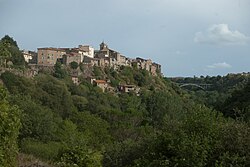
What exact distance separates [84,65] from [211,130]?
6330 cm

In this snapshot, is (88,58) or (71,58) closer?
(71,58)

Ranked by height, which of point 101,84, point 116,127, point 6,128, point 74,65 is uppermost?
point 74,65

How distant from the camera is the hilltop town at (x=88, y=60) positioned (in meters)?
69.3

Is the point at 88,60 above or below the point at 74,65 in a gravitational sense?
above

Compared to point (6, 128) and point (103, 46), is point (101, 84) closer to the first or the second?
point (103, 46)

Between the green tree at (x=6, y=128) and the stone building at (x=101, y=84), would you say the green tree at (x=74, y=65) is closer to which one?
the stone building at (x=101, y=84)

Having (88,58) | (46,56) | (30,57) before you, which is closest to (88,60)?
(88,58)

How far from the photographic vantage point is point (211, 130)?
1146 cm

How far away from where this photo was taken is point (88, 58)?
254 feet

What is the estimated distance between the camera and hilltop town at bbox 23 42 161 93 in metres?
69.3

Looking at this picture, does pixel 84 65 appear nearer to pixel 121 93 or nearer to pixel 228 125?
pixel 121 93

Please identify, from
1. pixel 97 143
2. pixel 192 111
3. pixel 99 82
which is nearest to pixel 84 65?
pixel 99 82

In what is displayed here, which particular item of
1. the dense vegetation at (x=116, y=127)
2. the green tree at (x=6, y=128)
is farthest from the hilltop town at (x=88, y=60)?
the green tree at (x=6, y=128)

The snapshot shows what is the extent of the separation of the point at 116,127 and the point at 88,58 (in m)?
41.3
